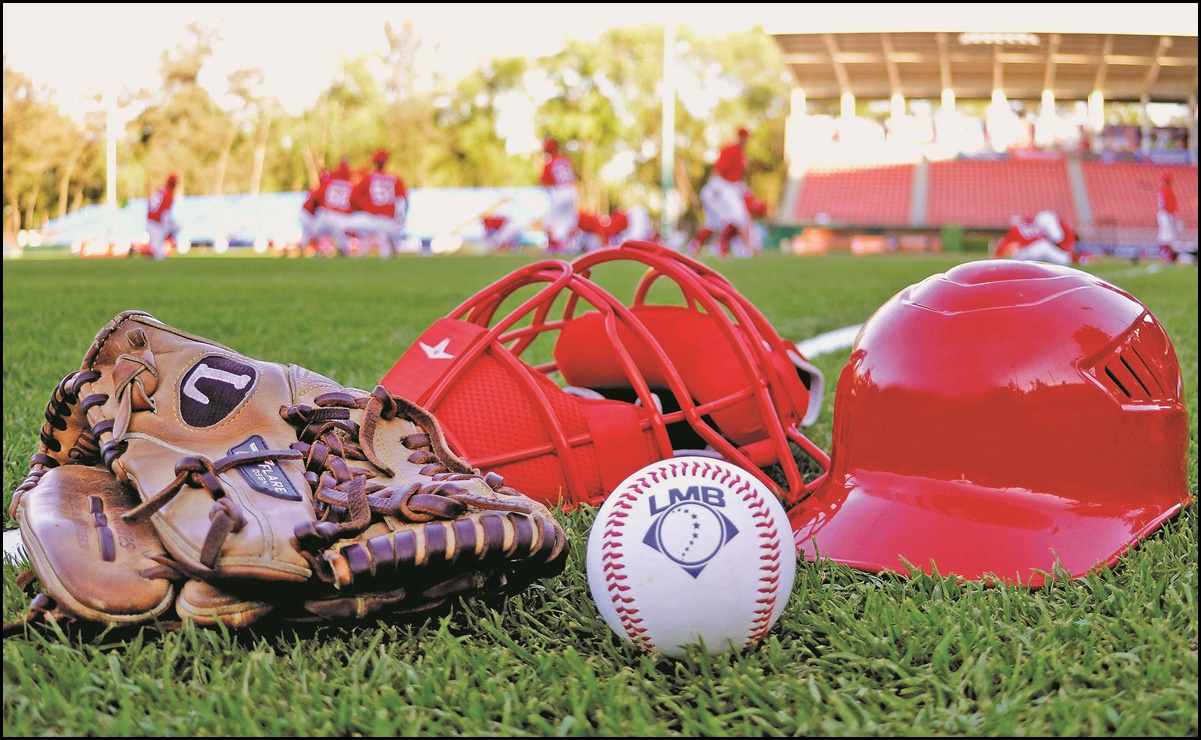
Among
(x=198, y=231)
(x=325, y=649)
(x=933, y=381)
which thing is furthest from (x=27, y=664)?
(x=198, y=231)

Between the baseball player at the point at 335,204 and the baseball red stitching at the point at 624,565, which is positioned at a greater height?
the baseball red stitching at the point at 624,565

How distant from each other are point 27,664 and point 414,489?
20.2 inches

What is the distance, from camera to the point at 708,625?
129 centimetres

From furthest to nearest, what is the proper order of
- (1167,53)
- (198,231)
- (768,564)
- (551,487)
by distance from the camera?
(198,231)
(1167,53)
(551,487)
(768,564)

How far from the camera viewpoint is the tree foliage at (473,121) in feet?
130

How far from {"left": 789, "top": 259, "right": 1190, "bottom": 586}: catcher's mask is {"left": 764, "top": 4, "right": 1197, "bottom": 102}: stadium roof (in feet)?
→ 107

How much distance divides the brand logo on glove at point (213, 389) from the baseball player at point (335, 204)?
18.1 metres

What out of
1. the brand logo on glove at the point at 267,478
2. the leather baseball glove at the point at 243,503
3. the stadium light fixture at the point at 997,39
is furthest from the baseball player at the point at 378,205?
the stadium light fixture at the point at 997,39

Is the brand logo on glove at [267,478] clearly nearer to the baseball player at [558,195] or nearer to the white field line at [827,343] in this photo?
the white field line at [827,343]

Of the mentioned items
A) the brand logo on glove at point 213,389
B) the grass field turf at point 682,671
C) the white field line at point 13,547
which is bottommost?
the white field line at point 13,547

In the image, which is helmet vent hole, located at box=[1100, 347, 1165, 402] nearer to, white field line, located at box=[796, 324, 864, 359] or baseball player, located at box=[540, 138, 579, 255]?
white field line, located at box=[796, 324, 864, 359]

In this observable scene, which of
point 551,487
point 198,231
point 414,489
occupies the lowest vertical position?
point 198,231

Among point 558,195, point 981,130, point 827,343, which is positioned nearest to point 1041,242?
point 558,195

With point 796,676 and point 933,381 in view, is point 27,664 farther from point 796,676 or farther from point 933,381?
point 933,381
